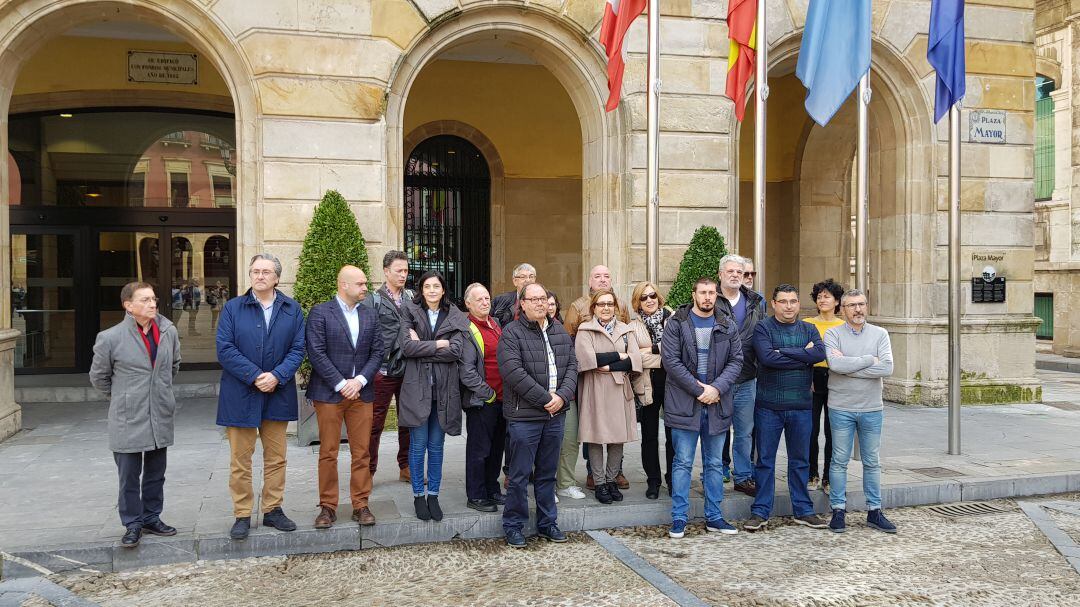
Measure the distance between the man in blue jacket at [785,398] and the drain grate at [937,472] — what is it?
5.85ft

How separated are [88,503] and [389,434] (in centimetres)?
364

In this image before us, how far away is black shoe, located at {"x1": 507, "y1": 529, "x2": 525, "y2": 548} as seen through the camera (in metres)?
6.31

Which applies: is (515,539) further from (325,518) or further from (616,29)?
(616,29)

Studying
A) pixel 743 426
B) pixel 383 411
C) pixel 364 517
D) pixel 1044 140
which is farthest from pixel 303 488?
pixel 1044 140

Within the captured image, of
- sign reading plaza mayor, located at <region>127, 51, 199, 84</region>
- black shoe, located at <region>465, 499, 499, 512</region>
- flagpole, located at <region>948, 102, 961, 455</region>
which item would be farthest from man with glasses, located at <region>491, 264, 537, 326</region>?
sign reading plaza mayor, located at <region>127, 51, 199, 84</region>

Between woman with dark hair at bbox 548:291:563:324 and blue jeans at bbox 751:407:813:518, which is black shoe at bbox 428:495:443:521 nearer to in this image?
woman with dark hair at bbox 548:291:563:324

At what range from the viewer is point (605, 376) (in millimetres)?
6891

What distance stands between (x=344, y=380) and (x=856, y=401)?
3886 millimetres

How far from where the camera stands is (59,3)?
9.82 m

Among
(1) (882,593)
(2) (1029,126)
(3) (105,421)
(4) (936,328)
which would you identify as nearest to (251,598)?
(1) (882,593)

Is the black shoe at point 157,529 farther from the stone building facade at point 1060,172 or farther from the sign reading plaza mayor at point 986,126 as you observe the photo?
the stone building facade at point 1060,172

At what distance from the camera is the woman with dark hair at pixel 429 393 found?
257 inches

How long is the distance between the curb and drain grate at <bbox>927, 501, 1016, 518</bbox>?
92 mm

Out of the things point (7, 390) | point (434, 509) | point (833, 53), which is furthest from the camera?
point (7, 390)
